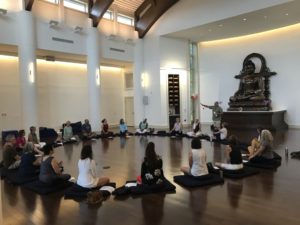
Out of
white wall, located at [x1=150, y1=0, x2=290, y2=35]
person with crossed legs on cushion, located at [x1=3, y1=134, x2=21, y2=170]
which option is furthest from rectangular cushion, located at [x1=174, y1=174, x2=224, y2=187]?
white wall, located at [x1=150, y1=0, x2=290, y2=35]

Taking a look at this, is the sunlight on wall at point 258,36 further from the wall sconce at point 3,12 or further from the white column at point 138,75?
the wall sconce at point 3,12

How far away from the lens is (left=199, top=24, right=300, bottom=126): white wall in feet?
48.0

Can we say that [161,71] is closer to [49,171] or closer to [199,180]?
[199,180]

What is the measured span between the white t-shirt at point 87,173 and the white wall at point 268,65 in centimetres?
1321

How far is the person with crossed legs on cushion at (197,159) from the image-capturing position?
16.9 ft

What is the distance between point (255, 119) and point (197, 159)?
9.86 meters

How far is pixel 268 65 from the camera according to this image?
608 inches

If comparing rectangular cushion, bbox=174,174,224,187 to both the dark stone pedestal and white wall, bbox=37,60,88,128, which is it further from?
white wall, bbox=37,60,88,128

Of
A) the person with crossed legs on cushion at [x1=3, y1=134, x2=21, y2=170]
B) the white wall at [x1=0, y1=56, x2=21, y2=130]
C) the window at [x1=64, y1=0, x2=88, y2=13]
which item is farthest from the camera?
the window at [x1=64, y1=0, x2=88, y2=13]

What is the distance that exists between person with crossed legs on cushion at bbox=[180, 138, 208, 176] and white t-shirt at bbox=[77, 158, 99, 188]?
1.90 metres

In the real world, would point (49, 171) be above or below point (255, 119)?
below

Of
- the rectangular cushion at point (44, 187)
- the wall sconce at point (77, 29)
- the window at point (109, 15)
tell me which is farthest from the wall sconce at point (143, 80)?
the rectangular cushion at point (44, 187)

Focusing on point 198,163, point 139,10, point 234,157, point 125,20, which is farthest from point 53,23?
point 234,157

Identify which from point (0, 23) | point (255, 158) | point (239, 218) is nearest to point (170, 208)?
point (239, 218)
